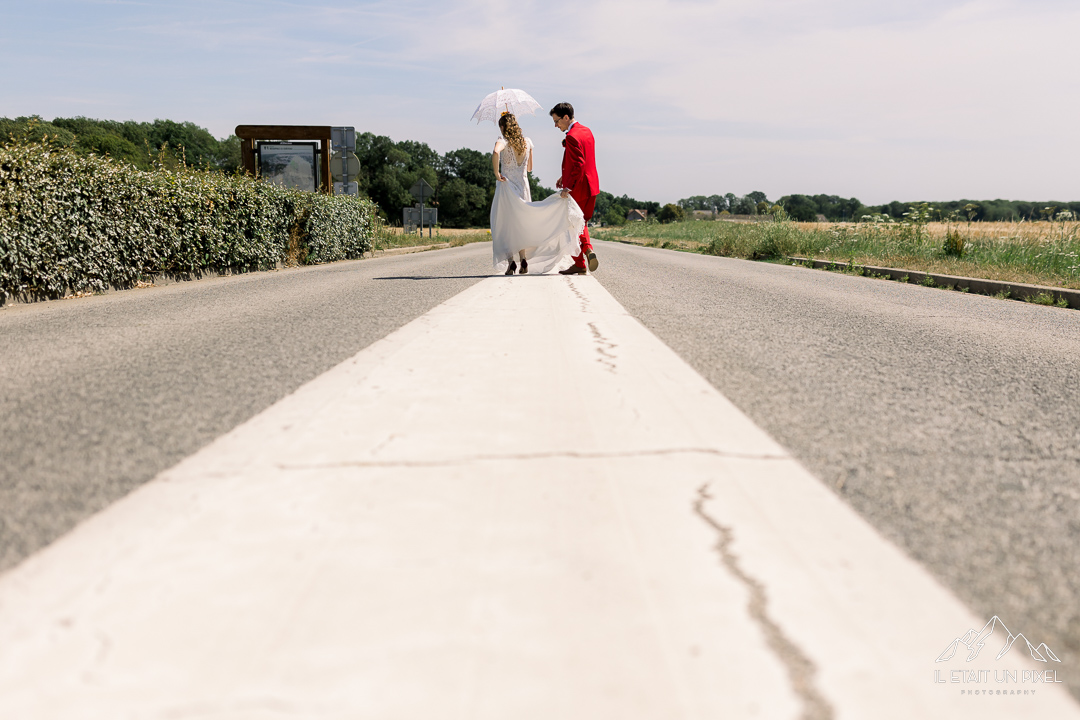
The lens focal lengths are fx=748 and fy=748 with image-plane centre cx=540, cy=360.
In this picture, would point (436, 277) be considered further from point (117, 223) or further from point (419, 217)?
point (419, 217)

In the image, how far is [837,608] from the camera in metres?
1.44

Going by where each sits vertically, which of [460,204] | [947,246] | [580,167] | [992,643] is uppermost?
[460,204]

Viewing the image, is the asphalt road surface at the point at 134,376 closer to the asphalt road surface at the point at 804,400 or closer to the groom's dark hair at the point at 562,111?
the asphalt road surface at the point at 804,400

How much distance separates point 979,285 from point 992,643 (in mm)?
9999

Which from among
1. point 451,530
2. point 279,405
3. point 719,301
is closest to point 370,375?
point 279,405

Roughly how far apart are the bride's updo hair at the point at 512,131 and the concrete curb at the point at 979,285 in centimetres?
621

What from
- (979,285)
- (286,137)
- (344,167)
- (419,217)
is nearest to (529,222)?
(979,285)

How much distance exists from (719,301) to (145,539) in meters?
6.40

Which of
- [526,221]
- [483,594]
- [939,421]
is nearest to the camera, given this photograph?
[483,594]

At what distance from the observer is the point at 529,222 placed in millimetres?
9609

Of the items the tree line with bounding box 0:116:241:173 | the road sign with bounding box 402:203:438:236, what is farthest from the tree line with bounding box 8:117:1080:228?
the road sign with bounding box 402:203:438:236

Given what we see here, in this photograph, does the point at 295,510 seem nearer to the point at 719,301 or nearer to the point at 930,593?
the point at 930,593

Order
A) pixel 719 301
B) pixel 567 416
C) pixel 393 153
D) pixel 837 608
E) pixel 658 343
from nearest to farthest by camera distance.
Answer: pixel 837 608 → pixel 567 416 → pixel 658 343 → pixel 719 301 → pixel 393 153

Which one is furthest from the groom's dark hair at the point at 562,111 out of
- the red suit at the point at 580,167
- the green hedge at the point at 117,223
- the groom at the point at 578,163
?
the green hedge at the point at 117,223
